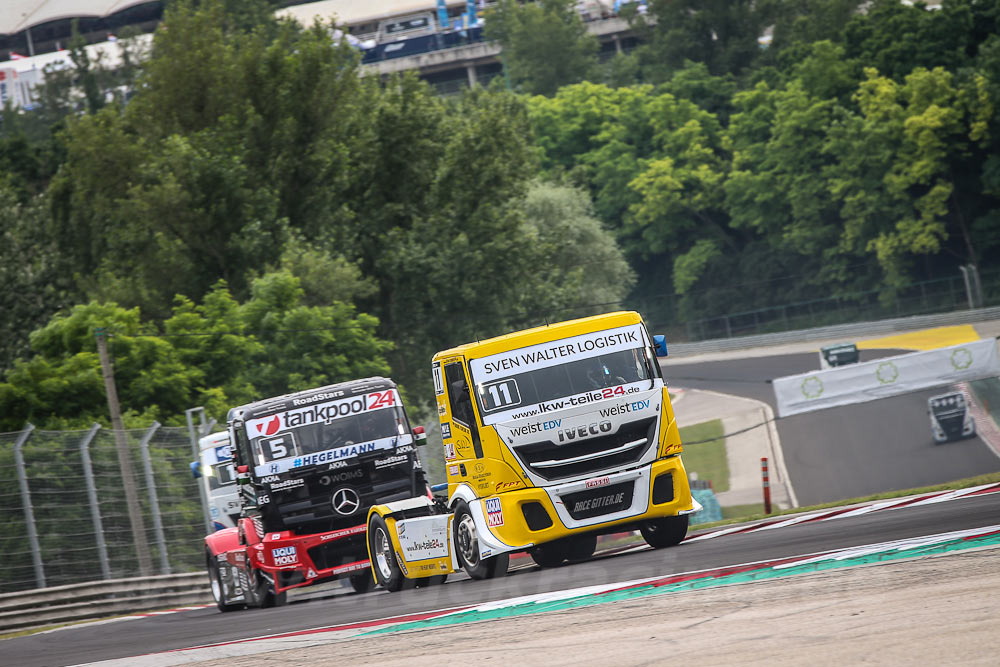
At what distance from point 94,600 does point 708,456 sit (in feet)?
92.2

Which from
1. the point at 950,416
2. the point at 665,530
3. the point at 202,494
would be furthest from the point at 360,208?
the point at 665,530

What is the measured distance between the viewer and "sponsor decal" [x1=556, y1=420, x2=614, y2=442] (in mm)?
13672

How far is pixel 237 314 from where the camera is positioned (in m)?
36.6

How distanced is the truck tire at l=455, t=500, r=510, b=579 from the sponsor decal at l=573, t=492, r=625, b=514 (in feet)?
3.25

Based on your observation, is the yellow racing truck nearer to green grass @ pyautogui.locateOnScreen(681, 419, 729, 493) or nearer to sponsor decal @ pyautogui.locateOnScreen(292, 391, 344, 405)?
sponsor decal @ pyautogui.locateOnScreen(292, 391, 344, 405)

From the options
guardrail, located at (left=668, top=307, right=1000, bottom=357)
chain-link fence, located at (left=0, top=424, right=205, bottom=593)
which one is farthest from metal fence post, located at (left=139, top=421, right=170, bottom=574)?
guardrail, located at (left=668, top=307, right=1000, bottom=357)

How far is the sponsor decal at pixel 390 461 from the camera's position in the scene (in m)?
17.0

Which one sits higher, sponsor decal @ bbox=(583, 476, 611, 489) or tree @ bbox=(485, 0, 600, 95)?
tree @ bbox=(485, 0, 600, 95)

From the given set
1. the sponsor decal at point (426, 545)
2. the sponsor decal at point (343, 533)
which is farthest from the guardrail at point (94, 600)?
the sponsor decal at point (426, 545)

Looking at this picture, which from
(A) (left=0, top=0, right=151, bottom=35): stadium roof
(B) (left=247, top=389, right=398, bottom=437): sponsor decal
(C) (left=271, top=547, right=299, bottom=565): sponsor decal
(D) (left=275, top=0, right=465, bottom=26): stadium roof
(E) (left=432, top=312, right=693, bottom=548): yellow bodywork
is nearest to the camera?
(E) (left=432, top=312, right=693, bottom=548): yellow bodywork

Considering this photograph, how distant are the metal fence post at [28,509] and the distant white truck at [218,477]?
11.5 ft

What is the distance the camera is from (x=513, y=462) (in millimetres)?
13562

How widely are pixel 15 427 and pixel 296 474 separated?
623 inches

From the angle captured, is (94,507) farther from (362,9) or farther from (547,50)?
(362,9)
